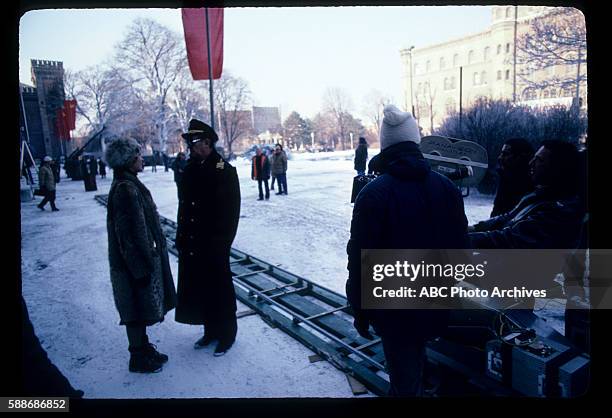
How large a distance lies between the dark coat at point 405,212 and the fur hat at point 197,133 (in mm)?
1725

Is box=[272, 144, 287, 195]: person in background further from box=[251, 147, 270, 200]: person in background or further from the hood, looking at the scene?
the hood

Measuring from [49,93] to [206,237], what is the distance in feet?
175

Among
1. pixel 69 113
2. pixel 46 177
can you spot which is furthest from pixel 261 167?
pixel 69 113

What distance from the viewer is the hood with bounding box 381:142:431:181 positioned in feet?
6.18

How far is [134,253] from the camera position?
9.13 ft

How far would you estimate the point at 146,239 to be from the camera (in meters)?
2.81

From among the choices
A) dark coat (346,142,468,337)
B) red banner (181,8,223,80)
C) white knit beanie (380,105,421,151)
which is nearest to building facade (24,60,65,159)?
red banner (181,8,223,80)

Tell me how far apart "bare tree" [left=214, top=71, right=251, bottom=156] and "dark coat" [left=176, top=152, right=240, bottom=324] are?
35.5 meters

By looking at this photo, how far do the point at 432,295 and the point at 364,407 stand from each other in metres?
0.77

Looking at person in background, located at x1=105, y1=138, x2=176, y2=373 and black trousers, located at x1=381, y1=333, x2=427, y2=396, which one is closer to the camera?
black trousers, located at x1=381, y1=333, x2=427, y2=396

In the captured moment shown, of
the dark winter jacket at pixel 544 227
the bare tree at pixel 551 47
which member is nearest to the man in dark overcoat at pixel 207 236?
the dark winter jacket at pixel 544 227

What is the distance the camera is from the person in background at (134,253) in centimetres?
278

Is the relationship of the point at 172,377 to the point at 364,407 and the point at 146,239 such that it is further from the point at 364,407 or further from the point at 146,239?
the point at 364,407

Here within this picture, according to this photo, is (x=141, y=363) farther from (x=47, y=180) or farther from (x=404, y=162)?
(x=47, y=180)
